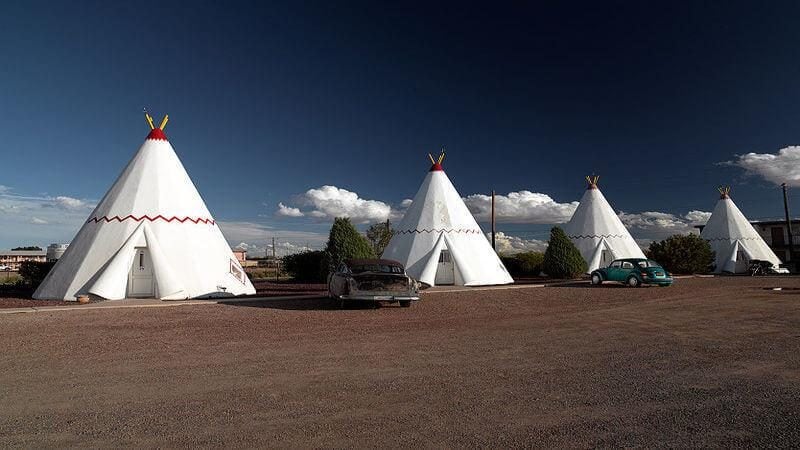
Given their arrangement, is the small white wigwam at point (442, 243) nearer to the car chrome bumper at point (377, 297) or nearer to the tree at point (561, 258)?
the tree at point (561, 258)

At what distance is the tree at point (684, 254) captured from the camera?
90.8 feet

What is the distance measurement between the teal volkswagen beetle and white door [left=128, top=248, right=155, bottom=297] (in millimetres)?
16720

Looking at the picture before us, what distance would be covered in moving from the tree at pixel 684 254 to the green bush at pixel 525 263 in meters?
7.21

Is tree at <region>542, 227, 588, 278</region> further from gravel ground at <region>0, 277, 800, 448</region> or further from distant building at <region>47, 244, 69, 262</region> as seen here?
distant building at <region>47, 244, 69, 262</region>

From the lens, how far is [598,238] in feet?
92.1

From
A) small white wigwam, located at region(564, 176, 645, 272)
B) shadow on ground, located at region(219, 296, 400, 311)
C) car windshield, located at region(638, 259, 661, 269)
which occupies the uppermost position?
small white wigwam, located at region(564, 176, 645, 272)

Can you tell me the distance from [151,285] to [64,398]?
36.2 feet

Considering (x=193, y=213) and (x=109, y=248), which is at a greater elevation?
(x=193, y=213)

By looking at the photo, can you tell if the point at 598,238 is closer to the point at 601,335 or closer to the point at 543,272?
the point at 543,272

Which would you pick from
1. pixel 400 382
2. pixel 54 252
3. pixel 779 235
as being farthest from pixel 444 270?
pixel 779 235

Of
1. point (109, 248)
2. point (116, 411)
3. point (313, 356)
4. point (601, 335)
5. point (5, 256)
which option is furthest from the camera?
point (5, 256)

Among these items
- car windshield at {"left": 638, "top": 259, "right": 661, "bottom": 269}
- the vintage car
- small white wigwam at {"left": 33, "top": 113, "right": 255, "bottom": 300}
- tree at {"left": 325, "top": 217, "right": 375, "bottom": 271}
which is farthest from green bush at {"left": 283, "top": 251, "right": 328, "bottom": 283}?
car windshield at {"left": 638, "top": 259, "right": 661, "bottom": 269}

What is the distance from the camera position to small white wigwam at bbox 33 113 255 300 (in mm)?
13711

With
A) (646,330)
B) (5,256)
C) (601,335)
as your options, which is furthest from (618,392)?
(5,256)
